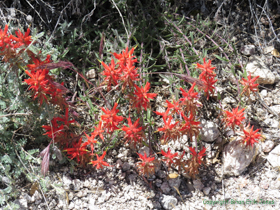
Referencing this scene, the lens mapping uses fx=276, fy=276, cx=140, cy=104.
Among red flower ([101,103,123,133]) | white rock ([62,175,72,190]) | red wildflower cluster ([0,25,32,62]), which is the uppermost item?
red wildflower cluster ([0,25,32,62])

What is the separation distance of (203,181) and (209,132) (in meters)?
0.40

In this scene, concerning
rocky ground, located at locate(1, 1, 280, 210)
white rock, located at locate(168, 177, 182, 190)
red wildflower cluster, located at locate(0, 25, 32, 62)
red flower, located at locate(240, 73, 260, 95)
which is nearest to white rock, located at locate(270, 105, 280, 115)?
rocky ground, located at locate(1, 1, 280, 210)

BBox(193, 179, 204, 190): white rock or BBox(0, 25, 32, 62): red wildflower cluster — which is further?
BBox(193, 179, 204, 190): white rock

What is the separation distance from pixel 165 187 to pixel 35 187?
99cm

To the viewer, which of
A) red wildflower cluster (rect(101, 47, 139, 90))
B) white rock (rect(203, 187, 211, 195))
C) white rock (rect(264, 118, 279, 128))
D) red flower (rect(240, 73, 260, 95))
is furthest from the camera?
white rock (rect(264, 118, 279, 128))

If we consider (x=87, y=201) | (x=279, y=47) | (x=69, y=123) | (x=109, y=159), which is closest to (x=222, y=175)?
(x=109, y=159)

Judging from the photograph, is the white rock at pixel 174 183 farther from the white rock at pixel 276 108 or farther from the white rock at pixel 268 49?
the white rock at pixel 268 49

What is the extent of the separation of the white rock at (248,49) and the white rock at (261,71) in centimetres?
13

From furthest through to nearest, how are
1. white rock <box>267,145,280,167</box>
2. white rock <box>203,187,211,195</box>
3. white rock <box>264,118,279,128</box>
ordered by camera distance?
white rock <box>264,118,279,128</box>, white rock <box>267,145,280,167</box>, white rock <box>203,187,211,195</box>

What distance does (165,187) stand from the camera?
220 centimetres

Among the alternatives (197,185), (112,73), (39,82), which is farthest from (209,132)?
(39,82)

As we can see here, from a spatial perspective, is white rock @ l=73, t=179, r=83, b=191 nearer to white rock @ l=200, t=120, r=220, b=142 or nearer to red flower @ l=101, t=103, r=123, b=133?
red flower @ l=101, t=103, r=123, b=133

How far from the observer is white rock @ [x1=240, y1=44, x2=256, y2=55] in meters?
2.66

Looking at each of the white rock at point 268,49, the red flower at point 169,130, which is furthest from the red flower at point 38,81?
the white rock at point 268,49
